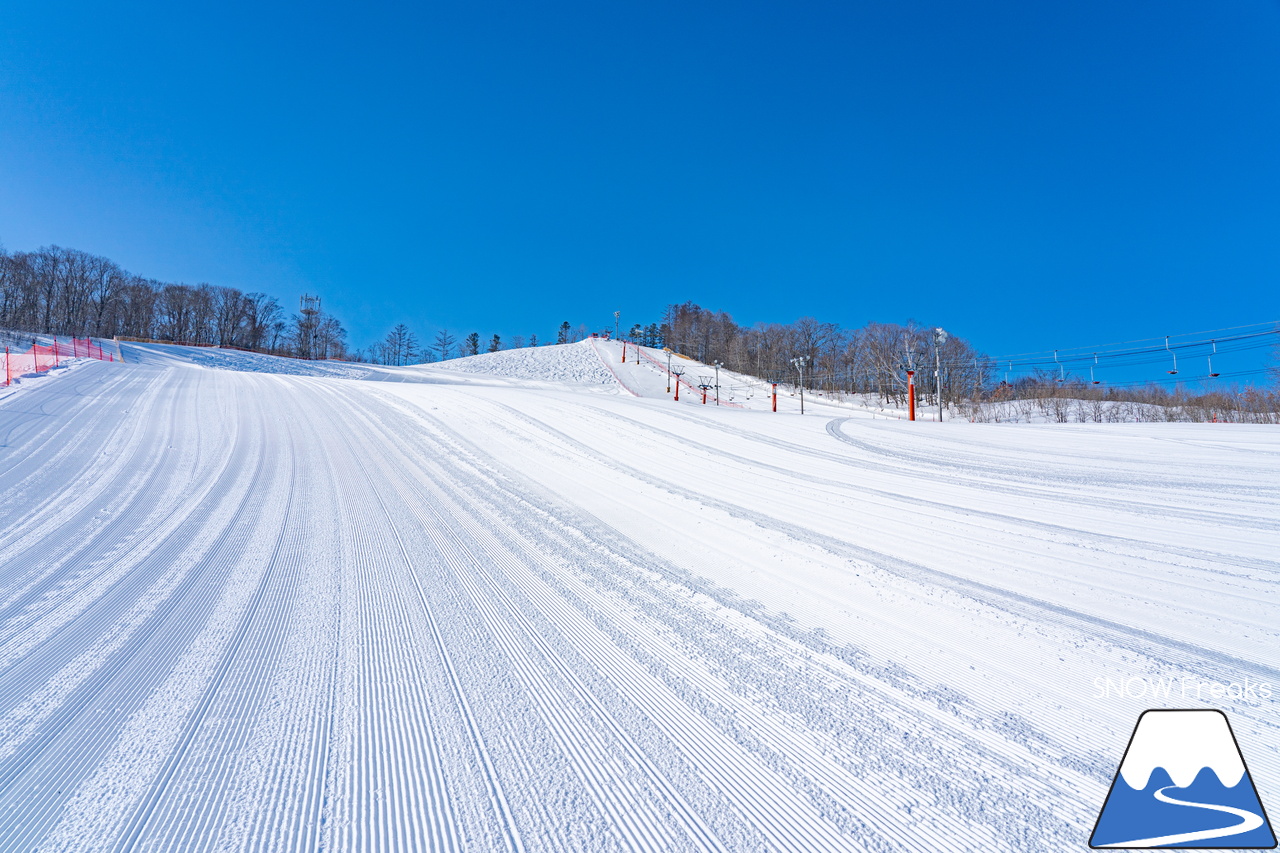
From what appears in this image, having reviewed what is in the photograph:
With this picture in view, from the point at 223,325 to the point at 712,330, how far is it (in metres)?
74.6

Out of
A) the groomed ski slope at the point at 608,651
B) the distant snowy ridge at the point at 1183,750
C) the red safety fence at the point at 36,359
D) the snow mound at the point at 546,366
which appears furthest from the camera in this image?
the snow mound at the point at 546,366

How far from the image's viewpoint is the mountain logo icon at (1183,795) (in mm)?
1646

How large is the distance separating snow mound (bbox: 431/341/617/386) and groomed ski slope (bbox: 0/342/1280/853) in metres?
40.6

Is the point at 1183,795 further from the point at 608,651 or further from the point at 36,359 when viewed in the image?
the point at 36,359

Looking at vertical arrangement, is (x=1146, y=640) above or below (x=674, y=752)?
above

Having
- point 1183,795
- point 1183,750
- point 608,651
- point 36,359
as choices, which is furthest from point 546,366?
point 1183,795

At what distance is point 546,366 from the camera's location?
5647 centimetres

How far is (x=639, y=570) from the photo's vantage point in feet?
13.9

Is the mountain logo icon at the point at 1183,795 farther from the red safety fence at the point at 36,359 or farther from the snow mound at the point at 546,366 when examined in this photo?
the snow mound at the point at 546,366

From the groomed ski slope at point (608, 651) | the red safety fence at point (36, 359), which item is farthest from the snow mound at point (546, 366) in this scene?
the groomed ski slope at point (608, 651)

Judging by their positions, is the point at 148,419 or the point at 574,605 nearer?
the point at 574,605

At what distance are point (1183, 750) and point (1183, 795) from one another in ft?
1.06

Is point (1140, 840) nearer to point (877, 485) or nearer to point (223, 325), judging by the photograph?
point (877, 485)

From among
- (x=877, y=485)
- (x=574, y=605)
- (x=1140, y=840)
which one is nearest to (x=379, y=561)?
(x=574, y=605)
